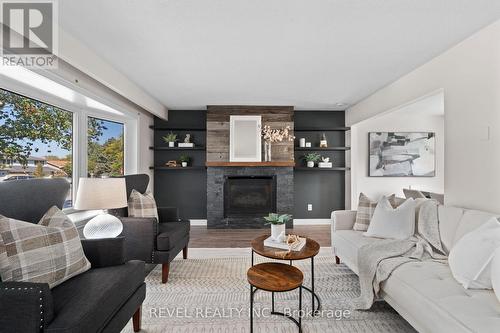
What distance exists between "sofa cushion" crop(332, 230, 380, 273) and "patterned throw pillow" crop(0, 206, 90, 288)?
2248mm

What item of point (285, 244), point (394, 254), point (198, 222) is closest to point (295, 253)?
point (285, 244)

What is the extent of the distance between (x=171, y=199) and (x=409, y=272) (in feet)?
14.2

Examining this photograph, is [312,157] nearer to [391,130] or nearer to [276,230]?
[391,130]

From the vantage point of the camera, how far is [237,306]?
2055 millimetres

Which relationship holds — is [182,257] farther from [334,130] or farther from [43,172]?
[334,130]

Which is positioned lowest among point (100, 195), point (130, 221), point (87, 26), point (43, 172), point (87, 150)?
point (130, 221)

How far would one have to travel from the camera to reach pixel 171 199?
16.5 feet

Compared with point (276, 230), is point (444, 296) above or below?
below

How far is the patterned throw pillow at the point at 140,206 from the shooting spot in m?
2.73

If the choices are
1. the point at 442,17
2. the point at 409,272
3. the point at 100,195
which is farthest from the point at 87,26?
the point at 409,272

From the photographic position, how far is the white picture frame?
461 centimetres

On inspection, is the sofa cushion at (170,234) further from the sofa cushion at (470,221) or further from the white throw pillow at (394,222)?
the sofa cushion at (470,221)

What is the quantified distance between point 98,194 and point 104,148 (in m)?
1.95

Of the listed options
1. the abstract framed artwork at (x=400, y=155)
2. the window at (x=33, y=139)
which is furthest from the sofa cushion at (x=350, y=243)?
the window at (x=33, y=139)
